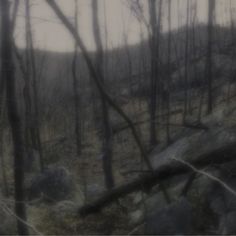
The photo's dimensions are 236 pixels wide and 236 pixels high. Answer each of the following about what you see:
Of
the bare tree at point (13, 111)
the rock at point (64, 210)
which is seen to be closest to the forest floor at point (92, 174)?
the rock at point (64, 210)

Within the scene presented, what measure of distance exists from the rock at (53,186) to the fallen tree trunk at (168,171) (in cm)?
331

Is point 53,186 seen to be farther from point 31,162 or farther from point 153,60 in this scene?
point 153,60

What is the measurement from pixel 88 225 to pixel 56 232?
68 cm

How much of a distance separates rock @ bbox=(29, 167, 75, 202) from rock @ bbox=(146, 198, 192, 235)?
4520mm

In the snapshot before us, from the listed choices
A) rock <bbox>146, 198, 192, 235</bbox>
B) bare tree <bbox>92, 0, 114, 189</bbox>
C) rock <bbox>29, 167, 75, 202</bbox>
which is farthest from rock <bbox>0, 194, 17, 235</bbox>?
bare tree <bbox>92, 0, 114, 189</bbox>

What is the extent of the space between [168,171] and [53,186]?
5071 mm

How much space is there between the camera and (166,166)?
7441 mm

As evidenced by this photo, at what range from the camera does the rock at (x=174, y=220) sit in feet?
23.2

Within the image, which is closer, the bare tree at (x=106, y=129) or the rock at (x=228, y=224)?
the rock at (x=228, y=224)

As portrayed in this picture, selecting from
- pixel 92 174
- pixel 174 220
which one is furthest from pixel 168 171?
pixel 92 174

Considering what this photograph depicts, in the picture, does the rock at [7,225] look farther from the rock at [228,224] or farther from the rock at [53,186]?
the rock at [228,224]

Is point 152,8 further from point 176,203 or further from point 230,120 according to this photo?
point 176,203

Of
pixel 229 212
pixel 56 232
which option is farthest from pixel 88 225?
pixel 229 212

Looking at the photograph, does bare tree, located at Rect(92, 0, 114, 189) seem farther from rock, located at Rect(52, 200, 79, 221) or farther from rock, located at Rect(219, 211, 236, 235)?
rock, located at Rect(219, 211, 236, 235)
